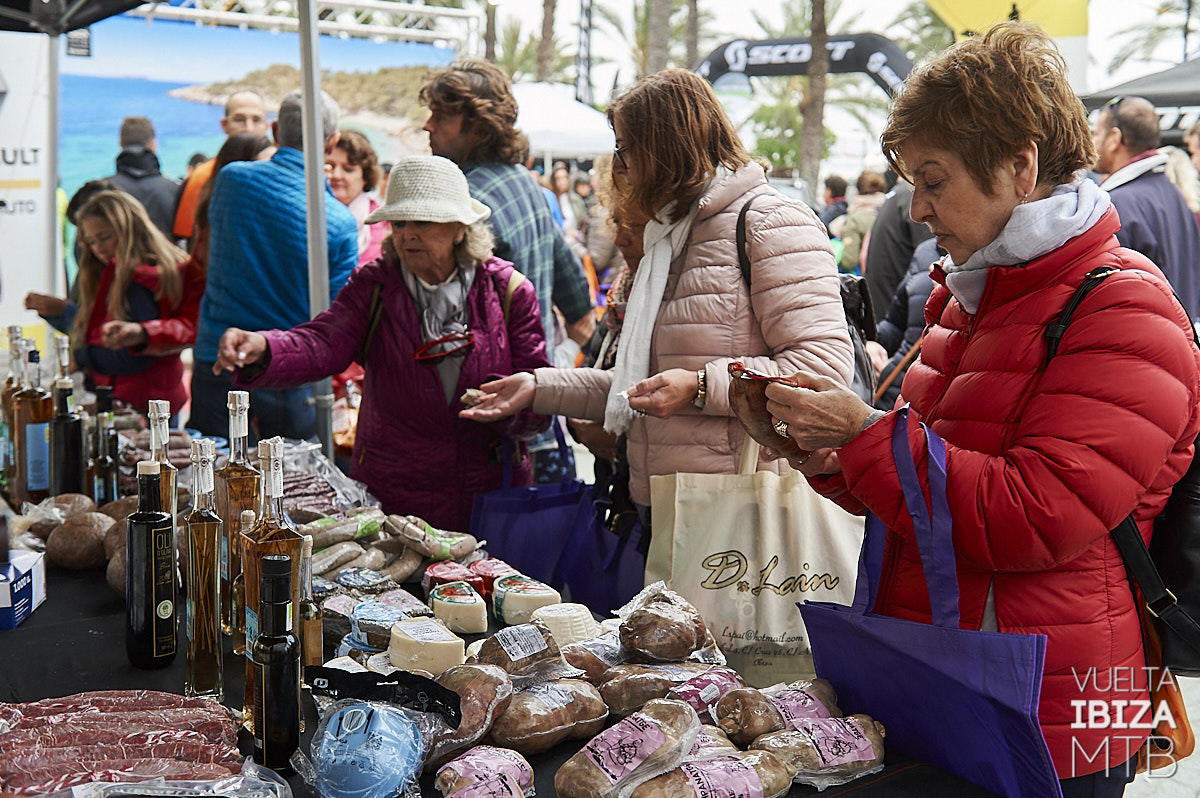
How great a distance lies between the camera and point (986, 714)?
123 cm

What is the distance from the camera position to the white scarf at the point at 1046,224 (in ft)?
4.53

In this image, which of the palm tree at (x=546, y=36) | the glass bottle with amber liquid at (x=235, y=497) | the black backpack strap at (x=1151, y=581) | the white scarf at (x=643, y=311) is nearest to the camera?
the black backpack strap at (x=1151, y=581)

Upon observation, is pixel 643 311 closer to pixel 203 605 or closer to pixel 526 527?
pixel 526 527

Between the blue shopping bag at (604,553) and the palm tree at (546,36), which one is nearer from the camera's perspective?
the blue shopping bag at (604,553)

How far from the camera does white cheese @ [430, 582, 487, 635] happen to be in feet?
5.85

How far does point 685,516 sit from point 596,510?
23.2 inches

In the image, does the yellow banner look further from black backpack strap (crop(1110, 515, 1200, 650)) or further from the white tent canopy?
black backpack strap (crop(1110, 515, 1200, 650))

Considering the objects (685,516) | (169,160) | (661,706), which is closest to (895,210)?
(685,516)

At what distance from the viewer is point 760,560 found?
2002mm

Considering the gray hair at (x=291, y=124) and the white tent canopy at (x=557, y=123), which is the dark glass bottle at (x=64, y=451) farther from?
the white tent canopy at (x=557, y=123)

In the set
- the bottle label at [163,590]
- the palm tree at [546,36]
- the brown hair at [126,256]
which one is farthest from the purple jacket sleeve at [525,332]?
the palm tree at [546,36]

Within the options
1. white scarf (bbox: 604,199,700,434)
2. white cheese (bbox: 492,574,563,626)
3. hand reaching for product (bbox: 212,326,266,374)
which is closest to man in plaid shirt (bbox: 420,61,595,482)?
white scarf (bbox: 604,199,700,434)

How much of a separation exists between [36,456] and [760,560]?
1.82 metres

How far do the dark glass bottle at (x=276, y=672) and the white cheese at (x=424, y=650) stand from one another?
0.27 m
